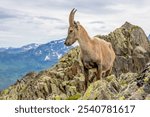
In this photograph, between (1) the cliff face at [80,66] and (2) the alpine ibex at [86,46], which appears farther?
(1) the cliff face at [80,66]

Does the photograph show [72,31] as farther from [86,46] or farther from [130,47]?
[130,47]

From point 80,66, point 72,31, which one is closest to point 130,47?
point 80,66

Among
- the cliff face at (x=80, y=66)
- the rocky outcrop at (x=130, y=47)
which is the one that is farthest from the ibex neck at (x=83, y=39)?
the rocky outcrop at (x=130, y=47)

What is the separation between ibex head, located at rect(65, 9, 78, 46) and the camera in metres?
26.4

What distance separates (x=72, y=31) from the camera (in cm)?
2678

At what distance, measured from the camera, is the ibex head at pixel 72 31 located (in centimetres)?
2639

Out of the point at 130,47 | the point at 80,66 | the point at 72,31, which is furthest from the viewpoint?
the point at 130,47

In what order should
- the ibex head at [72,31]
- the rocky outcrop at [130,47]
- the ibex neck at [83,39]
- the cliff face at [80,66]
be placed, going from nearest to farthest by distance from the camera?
the ibex head at [72,31], the ibex neck at [83,39], the cliff face at [80,66], the rocky outcrop at [130,47]

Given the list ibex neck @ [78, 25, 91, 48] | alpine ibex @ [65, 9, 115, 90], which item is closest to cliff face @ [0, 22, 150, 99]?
alpine ibex @ [65, 9, 115, 90]

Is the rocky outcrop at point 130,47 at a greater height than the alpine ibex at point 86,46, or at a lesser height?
lesser

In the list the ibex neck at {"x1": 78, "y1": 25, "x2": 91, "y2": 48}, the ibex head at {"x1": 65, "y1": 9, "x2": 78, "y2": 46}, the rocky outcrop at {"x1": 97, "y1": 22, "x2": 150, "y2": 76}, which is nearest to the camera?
the ibex head at {"x1": 65, "y1": 9, "x2": 78, "y2": 46}

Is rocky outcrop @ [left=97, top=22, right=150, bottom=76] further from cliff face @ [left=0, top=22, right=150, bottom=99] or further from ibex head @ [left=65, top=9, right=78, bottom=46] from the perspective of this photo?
ibex head @ [left=65, top=9, right=78, bottom=46]

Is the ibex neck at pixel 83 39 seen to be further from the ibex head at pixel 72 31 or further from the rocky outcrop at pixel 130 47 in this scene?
the rocky outcrop at pixel 130 47

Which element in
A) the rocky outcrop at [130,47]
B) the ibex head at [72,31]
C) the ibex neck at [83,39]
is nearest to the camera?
the ibex head at [72,31]
